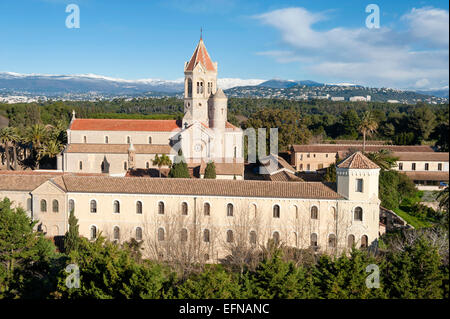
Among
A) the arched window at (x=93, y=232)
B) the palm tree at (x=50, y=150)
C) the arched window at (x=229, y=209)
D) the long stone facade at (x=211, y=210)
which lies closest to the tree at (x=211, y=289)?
the long stone facade at (x=211, y=210)

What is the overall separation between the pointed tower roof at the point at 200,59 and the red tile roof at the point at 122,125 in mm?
7590

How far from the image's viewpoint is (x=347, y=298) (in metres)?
20.0

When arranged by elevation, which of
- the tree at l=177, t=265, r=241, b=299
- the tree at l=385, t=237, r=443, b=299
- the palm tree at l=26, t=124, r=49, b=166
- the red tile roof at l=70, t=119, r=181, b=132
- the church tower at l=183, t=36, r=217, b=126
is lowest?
the tree at l=177, t=265, r=241, b=299

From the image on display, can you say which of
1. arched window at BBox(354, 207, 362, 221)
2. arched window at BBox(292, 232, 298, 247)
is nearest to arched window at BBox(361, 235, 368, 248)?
arched window at BBox(354, 207, 362, 221)

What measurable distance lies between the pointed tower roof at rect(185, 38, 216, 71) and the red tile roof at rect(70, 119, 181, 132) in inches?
299

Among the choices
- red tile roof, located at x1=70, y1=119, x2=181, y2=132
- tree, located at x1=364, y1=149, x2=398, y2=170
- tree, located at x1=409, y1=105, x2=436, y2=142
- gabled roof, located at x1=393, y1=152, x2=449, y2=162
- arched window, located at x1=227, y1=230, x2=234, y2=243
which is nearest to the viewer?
arched window, located at x1=227, y1=230, x2=234, y2=243

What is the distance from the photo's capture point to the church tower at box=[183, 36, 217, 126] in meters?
56.6

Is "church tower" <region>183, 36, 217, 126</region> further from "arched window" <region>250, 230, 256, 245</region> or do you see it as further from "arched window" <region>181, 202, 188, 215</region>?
"arched window" <region>250, 230, 256, 245</region>

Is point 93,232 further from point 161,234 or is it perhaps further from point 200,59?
point 200,59

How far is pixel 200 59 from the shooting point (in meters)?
57.1

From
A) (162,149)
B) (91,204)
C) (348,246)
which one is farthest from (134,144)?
(348,246)

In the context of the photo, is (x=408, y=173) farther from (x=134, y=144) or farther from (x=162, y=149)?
(x=134, y=144)

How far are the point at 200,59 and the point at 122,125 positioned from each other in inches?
489

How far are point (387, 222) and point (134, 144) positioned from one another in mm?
29736
